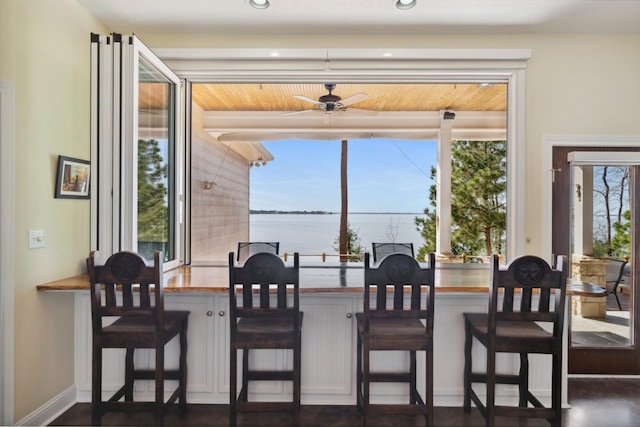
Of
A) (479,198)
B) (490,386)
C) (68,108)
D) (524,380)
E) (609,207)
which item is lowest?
(524,380)

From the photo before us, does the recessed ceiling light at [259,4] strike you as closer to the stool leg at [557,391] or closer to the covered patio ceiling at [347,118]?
the covered patio ceiling at [347,118]

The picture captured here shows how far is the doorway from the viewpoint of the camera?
10.5 ft

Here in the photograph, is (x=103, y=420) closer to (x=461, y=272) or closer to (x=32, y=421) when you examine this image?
(x=32, y=421)

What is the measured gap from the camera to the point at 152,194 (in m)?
3.03

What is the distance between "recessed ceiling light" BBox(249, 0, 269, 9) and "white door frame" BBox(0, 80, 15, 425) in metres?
1.57

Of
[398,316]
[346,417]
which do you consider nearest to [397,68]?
[398,316]

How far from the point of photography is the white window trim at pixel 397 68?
3.14 m

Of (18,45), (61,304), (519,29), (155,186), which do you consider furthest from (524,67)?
(61,304)

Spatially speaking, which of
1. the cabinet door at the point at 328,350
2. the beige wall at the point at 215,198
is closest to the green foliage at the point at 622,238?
the cabinet door at the point at 328,350

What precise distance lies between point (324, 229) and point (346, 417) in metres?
7.83

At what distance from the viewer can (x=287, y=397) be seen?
271cm

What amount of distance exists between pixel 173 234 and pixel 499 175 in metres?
6.37

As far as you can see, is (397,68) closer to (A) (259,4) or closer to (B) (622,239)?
(A) (259,4)

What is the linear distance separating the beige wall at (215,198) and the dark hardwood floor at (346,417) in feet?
5.72
